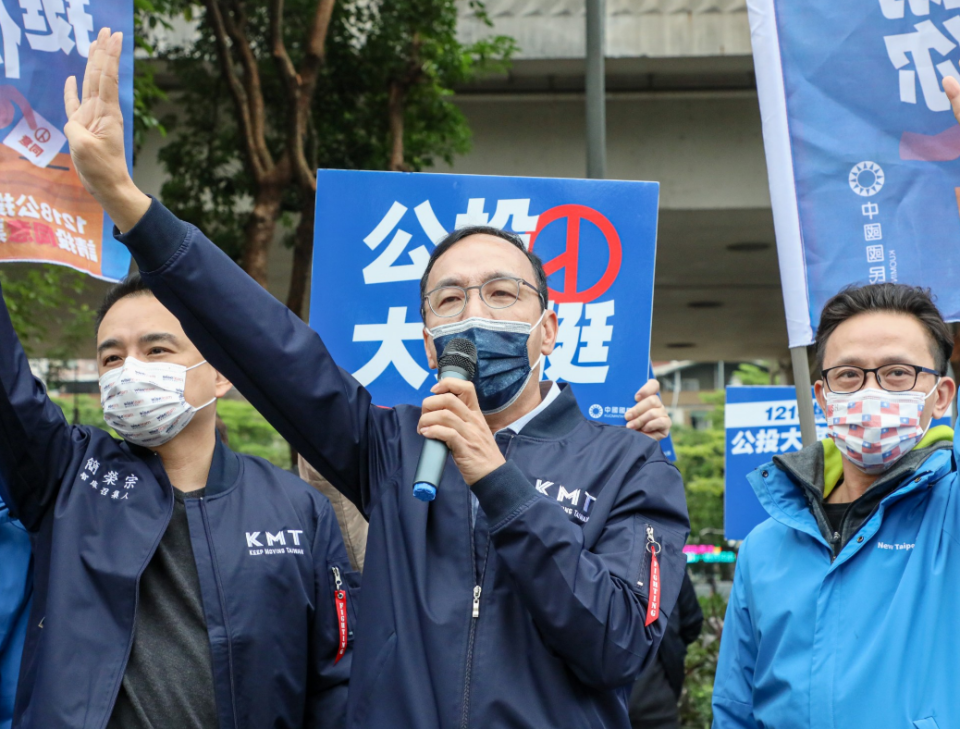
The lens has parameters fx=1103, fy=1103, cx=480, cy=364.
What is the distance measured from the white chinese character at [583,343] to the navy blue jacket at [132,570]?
105cm

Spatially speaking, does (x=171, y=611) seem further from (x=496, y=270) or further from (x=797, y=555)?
(x=797, y=555)

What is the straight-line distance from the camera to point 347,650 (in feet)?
9.59

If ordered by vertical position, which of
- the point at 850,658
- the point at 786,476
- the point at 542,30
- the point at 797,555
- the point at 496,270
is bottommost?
the point at 850,658

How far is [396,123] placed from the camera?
8.17 m

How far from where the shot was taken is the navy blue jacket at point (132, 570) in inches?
99.4

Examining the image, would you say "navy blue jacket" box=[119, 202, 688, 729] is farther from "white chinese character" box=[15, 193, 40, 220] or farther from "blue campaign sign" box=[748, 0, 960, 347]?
"white chinese character" box=[15, 193, 40, 220]

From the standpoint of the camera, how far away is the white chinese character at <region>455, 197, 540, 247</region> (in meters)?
3.75

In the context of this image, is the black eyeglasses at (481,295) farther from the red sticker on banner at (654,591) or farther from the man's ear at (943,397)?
the man's ear at (943,397)

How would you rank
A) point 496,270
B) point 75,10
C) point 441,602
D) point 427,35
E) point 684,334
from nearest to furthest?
1. point 441,602
2. point 496,270
3. point 75,10
4. point 427,35
5. point 684,334

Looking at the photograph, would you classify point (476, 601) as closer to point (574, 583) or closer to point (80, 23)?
point (574, 583)

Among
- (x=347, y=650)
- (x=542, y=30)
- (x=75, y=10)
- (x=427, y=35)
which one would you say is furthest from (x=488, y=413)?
(x=542, y=30)

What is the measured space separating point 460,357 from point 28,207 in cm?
188

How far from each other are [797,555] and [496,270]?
1041mm

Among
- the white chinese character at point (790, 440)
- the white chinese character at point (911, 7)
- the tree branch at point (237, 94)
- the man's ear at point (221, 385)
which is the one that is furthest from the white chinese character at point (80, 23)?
the white chinese character at point (790, 440)
